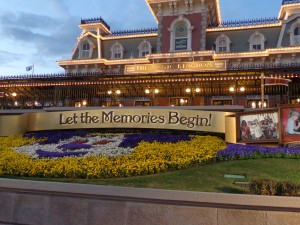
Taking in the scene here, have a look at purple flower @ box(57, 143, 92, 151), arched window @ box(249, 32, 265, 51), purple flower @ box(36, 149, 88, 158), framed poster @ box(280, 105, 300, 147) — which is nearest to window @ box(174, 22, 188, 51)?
arched window @ box(249, 32, 265, 51)

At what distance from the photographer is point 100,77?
1175 inches

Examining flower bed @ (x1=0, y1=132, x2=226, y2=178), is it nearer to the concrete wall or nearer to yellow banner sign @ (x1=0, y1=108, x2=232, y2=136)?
yellow banner sign @ (x1=0, y1=108, x2=232, y2=136)

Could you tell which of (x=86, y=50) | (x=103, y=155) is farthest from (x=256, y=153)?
(x=86, y=50)

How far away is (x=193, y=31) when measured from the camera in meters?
39.7

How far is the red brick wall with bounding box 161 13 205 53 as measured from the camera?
129ft

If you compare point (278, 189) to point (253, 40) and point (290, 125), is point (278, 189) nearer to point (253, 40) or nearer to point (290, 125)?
point (290, 125)

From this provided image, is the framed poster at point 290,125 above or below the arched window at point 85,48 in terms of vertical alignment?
below

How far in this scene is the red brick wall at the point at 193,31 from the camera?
129 ft

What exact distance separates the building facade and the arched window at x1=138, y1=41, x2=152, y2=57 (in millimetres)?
14

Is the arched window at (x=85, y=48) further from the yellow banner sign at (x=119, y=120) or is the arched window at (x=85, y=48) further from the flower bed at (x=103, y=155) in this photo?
the flower bed at (x=103, y=155)

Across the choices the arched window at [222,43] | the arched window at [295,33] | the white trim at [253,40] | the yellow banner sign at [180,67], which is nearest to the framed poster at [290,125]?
the yellow banner sign at [180,67]

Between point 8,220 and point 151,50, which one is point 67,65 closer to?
point 151,50

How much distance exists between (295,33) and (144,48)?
19027mm

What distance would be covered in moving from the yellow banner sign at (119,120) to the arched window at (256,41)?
2341 centimetres
